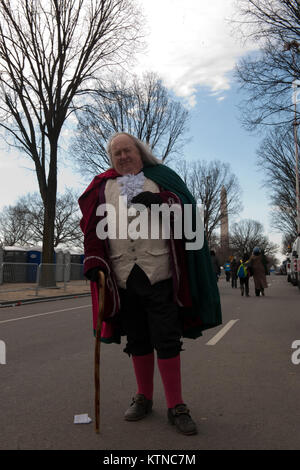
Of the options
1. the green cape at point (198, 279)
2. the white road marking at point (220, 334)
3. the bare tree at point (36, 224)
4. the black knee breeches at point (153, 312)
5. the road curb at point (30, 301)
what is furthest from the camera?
the bare tree at point (36, 224)

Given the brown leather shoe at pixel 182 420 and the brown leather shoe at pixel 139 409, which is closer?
the brown leather shoe at pixel 182 420

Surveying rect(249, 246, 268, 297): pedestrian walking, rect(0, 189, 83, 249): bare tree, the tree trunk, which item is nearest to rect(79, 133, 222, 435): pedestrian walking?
rect(249, 246, 268, 297): pedestrian walking

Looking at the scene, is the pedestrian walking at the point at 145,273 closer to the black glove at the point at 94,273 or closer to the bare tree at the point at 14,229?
the black glove at the point at 94,273

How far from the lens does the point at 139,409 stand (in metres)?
3.21

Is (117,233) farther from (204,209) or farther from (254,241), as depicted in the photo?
(254,241)

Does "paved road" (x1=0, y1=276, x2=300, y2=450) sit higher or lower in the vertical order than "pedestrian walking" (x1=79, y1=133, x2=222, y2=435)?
lower

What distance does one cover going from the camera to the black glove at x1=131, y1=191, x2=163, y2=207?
3100 millimetres

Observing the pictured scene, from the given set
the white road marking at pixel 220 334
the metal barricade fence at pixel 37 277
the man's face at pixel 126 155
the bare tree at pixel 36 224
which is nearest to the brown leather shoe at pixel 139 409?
the man's face at pixel 126 155

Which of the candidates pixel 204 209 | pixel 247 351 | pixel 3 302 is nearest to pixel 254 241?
pixel 204 209

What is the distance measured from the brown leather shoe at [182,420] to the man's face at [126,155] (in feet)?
5.12

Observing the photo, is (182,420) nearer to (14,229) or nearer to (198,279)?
(198,279)

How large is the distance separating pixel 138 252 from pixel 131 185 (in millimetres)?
451

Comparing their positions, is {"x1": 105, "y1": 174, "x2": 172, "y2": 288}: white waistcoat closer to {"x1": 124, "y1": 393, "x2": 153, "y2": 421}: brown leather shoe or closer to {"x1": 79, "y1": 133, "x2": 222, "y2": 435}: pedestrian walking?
{"x1": 79, "y1": 133, "x2": 222, "y2": 435}: pedestrian walking

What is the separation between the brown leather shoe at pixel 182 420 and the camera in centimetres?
287
